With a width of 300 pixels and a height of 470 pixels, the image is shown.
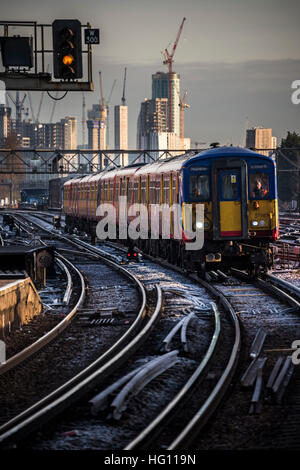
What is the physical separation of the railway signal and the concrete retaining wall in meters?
4.55

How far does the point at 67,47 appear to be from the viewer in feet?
54.2

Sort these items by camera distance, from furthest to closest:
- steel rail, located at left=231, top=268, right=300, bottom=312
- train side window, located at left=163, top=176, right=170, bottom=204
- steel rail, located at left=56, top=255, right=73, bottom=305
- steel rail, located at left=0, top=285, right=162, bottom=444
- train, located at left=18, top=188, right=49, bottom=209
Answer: train, located at left=18, top=188, right=49, bottom=209, train side window, located at left=163, top=176, right=170, bottom=204, steel rail, located at left=56, top=255, right=73, bottom=305, steel rail, located at left=231, top=268, right=300, bottom=312, steel rail, located at left=0, top=285, right=162, bottom=444

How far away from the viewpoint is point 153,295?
18219mm

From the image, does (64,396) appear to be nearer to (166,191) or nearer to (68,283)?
(68,283)

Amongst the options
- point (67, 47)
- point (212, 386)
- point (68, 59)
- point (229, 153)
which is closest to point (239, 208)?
point (229, 153)

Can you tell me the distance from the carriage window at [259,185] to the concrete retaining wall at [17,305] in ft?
20.2

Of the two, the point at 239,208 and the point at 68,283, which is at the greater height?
the point at 239,208

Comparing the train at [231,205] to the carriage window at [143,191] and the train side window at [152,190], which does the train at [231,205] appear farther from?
the carriage window at [143,191]

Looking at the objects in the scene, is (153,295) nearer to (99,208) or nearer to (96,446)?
(96,446)

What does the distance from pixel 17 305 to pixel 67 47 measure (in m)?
5.55

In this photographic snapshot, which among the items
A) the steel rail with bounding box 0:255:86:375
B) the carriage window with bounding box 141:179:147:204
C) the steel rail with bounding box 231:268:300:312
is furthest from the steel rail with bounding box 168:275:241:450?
the carriage window with bounding box 141:179:147:204

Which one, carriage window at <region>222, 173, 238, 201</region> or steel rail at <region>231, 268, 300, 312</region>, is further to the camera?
carriage window at <region>222, 173, 238, 201</region>

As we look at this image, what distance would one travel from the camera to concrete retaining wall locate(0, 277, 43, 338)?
13.5 m

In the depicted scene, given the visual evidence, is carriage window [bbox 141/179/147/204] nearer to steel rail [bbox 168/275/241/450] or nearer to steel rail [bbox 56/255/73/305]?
steel rail [bbox 56/255/73/305]
